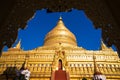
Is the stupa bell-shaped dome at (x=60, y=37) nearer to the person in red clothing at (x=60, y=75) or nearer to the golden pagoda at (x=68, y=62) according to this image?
the golden pagoda at (x=68, y=62)

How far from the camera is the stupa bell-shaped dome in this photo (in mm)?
31587

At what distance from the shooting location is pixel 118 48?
423cm

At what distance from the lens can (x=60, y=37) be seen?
32469 millimetres

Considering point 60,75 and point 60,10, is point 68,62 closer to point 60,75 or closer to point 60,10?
point 60,75

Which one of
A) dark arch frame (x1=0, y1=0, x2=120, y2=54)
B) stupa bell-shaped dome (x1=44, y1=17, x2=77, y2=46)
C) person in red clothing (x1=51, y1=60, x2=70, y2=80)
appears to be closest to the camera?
dark arch frame (x1=0, y1=0, x2=120, y2=54)

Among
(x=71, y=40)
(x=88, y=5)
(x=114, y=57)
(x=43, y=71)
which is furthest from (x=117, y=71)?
(x=88, y=5)

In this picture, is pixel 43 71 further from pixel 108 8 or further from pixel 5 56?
pixel 108 8

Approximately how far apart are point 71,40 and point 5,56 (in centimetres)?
1173

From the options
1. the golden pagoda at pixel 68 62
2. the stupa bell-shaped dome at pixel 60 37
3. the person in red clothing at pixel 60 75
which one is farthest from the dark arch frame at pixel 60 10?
the stupa bell-shaped dome at pixel 60 37

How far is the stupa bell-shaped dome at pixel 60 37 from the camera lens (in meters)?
31.6

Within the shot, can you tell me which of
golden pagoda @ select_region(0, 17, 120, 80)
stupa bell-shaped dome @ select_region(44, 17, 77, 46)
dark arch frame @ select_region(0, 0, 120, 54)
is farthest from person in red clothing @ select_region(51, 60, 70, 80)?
dark arch frame @ select_region(0, 0, 120, 54)

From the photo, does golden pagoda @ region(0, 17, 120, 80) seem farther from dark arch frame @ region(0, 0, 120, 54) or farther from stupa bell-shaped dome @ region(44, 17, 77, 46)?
dark arch frame @ region(0, 0, 120, 54)

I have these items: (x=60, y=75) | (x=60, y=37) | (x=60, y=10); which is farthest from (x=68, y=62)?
(x=60, y=10)

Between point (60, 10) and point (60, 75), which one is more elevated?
point (60, 10)
